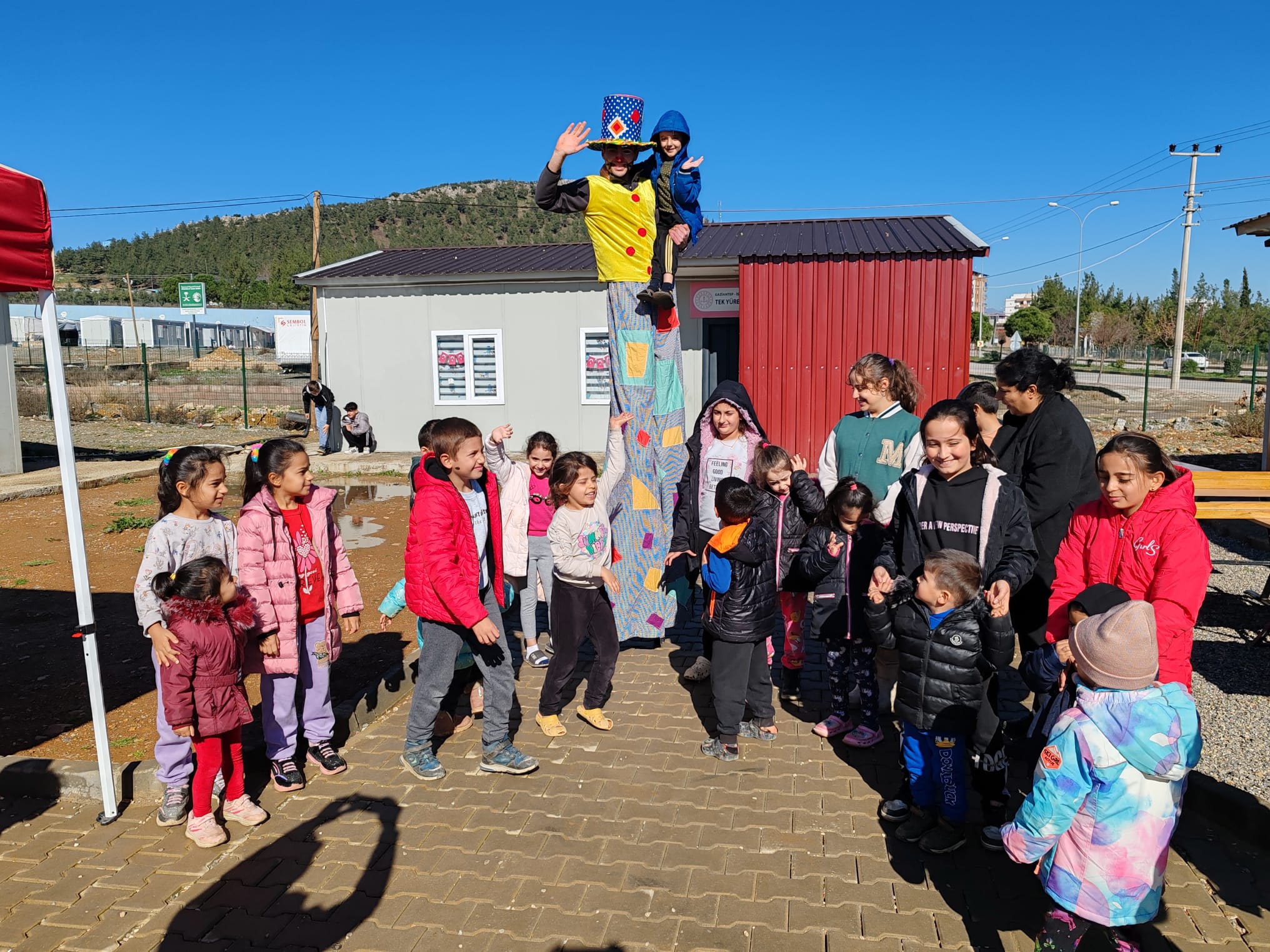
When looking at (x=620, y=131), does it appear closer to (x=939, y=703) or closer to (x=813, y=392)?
(x=939, y=703)

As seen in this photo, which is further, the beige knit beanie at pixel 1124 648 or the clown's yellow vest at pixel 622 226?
the clown's yellow vest at pixel 622 226

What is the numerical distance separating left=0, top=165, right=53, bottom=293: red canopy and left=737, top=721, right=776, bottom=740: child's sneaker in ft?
13.0

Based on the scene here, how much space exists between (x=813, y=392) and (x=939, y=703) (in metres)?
9.98

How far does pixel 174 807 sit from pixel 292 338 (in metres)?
35.3

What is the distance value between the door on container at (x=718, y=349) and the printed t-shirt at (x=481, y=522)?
37.0ft

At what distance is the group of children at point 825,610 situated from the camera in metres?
2.59

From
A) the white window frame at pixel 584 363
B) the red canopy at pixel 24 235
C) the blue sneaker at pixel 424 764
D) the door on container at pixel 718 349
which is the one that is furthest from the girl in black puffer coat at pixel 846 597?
the white window frame at pixel 584 363

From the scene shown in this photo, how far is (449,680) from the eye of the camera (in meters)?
4.22

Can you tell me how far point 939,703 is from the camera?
3449 mm

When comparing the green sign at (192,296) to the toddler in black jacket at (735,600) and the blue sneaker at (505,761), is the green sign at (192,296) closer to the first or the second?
the blue sneaker at (505,761)

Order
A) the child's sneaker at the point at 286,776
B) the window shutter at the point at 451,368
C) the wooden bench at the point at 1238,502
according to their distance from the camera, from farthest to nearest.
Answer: the window shutter at the point at 451,368
the wooden bench at the point at 1238,502
the child's sneaker at the point at 286,776

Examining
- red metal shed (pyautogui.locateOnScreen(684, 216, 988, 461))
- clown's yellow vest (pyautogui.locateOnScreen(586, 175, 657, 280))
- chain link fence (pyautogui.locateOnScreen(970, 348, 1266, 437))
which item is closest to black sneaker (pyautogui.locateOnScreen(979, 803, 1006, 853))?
clown's yellow vest (pyautogui.locateOnScreen(586, 175, 657, 280))

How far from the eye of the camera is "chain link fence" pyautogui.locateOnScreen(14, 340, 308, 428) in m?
23.0

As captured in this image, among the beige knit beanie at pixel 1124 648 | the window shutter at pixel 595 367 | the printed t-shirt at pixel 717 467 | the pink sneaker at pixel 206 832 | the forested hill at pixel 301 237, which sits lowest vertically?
the pink sneaker at pixel 206 832
